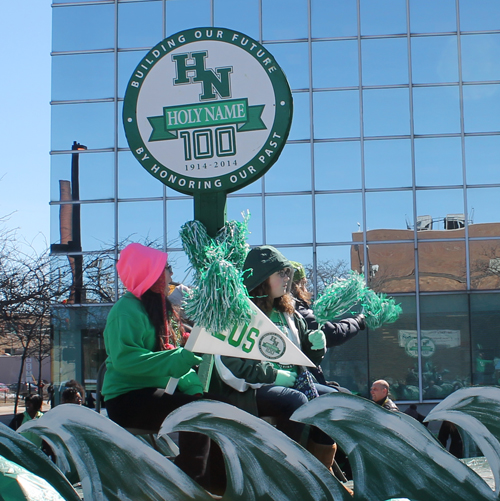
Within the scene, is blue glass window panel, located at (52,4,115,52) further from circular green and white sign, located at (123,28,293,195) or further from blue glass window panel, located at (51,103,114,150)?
circular green and white sign, located at (123,28,293,195)

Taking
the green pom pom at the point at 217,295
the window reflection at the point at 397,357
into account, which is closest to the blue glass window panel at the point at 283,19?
the window reflection at the point at 397,357

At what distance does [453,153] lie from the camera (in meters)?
15.0

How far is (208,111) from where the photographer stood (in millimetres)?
2967

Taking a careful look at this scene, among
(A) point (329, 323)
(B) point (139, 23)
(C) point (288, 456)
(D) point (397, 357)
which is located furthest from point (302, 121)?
(C) point (288, 456)

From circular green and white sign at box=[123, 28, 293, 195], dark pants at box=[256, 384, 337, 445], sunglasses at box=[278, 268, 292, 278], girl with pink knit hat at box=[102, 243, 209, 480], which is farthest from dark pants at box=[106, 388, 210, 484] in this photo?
circular green and white sign at box=[123, 28, 293, 195]

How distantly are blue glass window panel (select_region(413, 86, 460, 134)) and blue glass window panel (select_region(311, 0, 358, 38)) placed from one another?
86.0 inches

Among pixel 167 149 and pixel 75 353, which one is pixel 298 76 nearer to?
pixel 75 353

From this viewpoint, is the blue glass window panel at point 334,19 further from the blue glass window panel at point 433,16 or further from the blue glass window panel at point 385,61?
the blue glass window panel at point 433,16

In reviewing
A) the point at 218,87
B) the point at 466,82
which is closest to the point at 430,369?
the point at 466,82

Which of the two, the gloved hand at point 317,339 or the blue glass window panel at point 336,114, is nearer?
the gloved hand at point 317,339

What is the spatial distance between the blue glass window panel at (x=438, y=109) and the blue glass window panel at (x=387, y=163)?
64 centimetres

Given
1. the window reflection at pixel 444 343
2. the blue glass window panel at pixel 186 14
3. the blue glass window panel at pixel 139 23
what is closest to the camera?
the window reflection at pixel 444 343

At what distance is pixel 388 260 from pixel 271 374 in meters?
12.6

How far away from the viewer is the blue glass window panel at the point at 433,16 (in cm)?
1532
